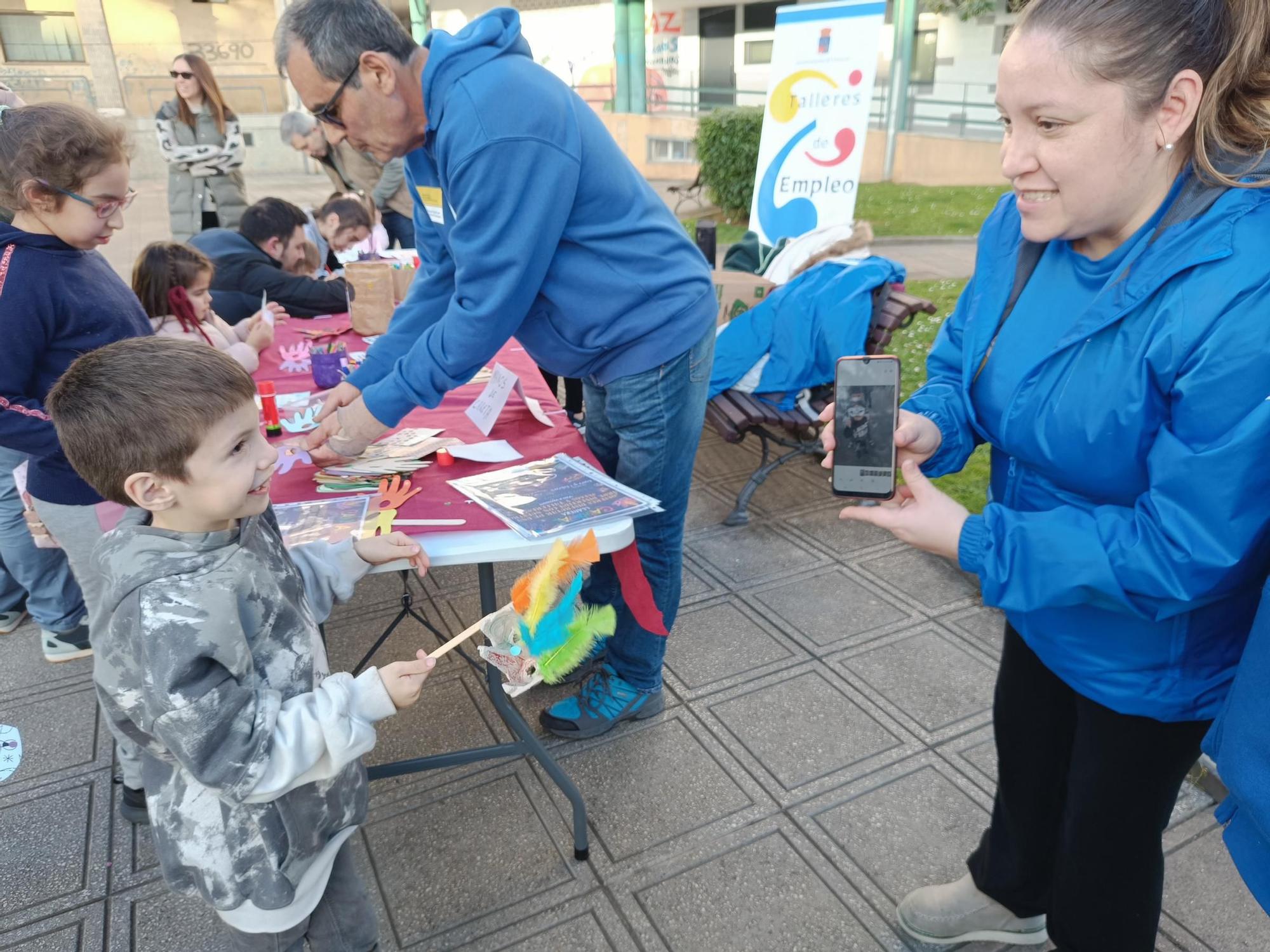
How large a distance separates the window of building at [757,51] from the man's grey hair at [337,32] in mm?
23123

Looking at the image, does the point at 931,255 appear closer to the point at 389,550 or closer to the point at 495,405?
the point at 495,405

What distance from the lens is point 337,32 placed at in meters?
1.88

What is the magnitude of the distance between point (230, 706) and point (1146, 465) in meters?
1.38

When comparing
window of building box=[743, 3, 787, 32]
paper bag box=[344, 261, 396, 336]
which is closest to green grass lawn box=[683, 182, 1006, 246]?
paper bag box=[344, 261, 396, 336]

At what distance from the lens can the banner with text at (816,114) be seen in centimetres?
583

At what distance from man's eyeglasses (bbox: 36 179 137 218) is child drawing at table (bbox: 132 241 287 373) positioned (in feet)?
2.61

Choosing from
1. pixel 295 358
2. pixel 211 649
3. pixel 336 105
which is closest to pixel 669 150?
pixel 295 358

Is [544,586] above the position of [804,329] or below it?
above

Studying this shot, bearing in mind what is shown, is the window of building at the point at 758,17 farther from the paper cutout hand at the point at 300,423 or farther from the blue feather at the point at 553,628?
the blue feather at the point at 553,628

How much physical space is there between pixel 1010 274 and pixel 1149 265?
29 cm

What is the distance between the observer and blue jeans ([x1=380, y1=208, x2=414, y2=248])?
5781mm

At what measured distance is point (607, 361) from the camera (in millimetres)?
2275

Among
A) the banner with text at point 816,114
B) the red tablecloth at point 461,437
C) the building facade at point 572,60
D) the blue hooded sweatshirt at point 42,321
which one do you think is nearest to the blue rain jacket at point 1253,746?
the red tablecloth at point 461,437

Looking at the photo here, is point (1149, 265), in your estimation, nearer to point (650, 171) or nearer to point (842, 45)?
point (842, 45)
